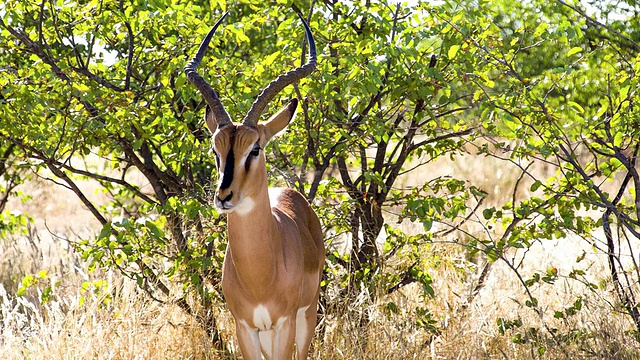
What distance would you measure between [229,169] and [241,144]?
0.19 metres

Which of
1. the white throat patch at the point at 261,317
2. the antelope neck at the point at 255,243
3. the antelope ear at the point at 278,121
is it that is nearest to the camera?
the antelope neck at the point at 255,243

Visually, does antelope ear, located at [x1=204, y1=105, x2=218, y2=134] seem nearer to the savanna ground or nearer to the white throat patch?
the white throat patch

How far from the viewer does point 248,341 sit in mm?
5039

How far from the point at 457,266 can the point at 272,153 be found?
163cm

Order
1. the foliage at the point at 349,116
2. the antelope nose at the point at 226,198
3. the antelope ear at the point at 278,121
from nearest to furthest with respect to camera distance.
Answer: the antelope nose at the point at 226,198 < the antelope ear at the point at 278,121 < the foliage at the point at 349,116

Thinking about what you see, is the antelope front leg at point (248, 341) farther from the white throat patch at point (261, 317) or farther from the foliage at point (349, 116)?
the foliage at point (349, 116)

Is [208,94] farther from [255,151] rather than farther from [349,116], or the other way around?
[349,116]

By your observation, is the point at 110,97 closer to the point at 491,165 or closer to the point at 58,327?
the point at 58,327

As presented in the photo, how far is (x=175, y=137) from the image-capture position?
241 inches

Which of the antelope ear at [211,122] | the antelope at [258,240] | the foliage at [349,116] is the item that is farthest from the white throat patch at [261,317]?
the antelope ear at [211,122]

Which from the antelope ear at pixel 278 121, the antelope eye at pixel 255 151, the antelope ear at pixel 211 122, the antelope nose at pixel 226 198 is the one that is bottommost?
the antelope nose at pixel 226 198

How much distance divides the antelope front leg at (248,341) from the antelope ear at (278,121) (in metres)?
Result: 1.12

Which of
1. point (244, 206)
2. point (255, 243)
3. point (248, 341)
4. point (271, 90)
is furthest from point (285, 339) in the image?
point (271, 90)

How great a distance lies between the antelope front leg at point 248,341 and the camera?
5.04m
